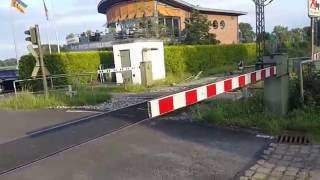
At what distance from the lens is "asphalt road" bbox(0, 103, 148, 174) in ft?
13.3

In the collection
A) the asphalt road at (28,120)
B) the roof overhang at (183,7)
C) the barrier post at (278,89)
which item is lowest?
the asphalt road at (28,120)

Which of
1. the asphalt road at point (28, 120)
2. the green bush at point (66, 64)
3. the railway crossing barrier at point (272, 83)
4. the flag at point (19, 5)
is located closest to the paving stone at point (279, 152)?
the railway crossing barrier at point (272, 83)

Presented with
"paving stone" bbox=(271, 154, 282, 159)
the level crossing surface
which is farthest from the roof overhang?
the level crossing surface

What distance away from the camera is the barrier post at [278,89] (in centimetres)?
802

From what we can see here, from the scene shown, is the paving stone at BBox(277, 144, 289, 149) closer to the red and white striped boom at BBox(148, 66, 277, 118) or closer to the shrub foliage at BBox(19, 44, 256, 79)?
the red and white striped boom at BBox(148, 66, 277, 118)

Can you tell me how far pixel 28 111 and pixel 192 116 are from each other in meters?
6.30

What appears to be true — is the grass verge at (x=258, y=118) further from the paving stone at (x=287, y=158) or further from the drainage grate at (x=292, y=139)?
the paving stone at (x=287, y=158)

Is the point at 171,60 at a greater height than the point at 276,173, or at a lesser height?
greater

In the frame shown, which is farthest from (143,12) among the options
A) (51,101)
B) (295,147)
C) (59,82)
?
(295,147)

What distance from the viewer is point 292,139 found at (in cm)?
687

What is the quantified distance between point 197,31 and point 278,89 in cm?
3271

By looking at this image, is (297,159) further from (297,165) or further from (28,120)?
(28,120)

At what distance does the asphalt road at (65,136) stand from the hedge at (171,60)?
63.3 feet

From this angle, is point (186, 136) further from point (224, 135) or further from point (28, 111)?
point (28, 111)
